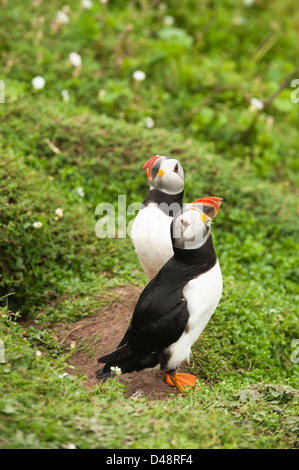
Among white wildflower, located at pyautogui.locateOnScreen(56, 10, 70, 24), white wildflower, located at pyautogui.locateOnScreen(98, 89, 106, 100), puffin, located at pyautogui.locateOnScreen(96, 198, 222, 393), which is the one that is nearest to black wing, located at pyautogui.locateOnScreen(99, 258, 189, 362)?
puffin, located at pyautogui.locateOnScreen(96, 198, 222, 393)

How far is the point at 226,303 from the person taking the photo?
4652 millimetres

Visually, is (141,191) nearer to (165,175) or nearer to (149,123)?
(149,123)

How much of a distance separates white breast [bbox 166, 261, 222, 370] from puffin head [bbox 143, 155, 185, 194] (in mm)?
798

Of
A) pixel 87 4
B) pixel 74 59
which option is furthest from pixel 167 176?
pixel 87 4

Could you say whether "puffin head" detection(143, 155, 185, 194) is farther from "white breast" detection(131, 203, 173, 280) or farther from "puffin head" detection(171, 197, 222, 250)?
"puffin head" detection(171, 197, 222, 250)

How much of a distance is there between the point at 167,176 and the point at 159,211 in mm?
258

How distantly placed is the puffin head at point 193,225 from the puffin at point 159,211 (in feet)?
1.78

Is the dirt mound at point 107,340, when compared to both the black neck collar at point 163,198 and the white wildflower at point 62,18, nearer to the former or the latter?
the black neck collar at point 163,198

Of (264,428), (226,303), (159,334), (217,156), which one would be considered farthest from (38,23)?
(264,428)

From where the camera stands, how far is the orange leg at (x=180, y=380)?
11.9 feet

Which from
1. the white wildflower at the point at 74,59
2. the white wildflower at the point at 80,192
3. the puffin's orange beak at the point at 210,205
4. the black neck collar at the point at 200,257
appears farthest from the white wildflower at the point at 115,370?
the white wildflower at the point at 74,59

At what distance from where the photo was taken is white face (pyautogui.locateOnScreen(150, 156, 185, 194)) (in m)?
4.00

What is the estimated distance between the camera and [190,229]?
3.36 metres
